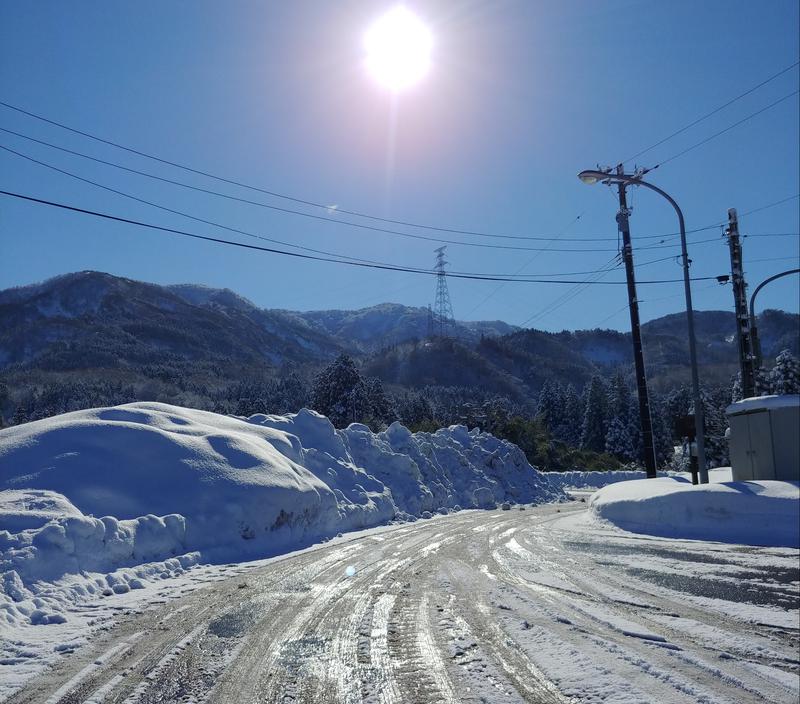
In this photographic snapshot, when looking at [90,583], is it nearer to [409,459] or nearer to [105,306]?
[409,459]

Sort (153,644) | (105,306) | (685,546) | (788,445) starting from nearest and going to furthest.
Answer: (153,644) < (685,546) < (788,445) < (105,306)

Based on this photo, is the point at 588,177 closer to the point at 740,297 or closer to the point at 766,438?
the point at 740,297

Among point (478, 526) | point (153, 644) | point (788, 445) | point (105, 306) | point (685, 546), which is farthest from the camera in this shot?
point (105, 306)

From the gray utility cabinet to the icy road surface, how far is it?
12.4 ft

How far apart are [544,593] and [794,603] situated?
8.62 feet

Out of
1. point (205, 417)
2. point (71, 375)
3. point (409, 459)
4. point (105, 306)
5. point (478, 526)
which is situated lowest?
point (478, 526)

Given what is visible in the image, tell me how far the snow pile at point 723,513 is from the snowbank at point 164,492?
22.8 ft

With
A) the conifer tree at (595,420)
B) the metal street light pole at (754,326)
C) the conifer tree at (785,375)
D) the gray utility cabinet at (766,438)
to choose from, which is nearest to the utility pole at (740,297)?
the metal street light pole at (754,326)

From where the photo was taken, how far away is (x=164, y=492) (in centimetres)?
1112

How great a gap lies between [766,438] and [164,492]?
12199 millimetres

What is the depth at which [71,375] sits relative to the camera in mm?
112188

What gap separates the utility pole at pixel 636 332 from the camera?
65.5ft

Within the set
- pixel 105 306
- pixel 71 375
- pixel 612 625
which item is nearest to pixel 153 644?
pixel 612 625

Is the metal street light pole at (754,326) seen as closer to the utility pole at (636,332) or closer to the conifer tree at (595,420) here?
the utility pole at (636,332)
